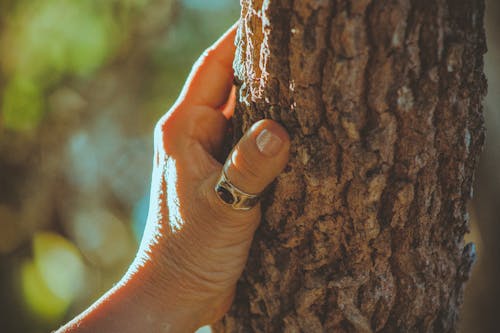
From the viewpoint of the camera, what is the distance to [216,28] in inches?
99.8

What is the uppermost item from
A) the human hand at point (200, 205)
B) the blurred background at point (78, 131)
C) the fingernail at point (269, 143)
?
the fingernail at point (269, 143)

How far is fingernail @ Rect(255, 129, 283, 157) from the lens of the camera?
0.88 m

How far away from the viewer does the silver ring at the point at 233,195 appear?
36.7 inches

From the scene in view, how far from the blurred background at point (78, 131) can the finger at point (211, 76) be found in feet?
4.80

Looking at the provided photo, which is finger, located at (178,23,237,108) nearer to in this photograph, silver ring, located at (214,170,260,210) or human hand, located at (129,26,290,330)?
human hand, located at (129,26,290,330)

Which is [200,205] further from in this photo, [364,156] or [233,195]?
[364,156]

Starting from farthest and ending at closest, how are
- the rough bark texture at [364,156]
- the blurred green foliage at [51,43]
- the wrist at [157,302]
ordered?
the blurred green foliage at [51,43]
the wrist at [157,302]
the rough bark texture at [364,156]

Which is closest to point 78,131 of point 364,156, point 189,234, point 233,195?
point 189,234

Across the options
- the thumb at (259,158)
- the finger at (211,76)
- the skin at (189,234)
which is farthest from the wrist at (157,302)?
the finger at (211,76)

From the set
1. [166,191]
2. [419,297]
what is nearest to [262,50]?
[166,191]

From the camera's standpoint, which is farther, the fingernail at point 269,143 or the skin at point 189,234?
the skin at point 189,234

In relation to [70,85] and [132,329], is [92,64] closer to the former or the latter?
[70,85]

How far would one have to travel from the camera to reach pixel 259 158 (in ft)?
2.91

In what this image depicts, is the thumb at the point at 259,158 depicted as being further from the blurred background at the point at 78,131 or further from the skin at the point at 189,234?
the blurred background at the point at 78,131
